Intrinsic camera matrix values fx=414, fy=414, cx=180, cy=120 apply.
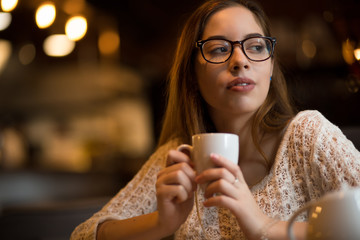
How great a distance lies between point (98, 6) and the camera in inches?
181

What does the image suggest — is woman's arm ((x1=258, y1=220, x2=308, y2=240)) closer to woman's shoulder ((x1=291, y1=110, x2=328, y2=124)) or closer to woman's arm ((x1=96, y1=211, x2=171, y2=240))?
woman's arm ((x1=96, y1=211, x2=171, y2=240))

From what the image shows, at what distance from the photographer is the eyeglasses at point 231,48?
118 cm

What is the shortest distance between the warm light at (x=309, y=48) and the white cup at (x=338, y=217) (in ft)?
10.2

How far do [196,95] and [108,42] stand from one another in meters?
4.04

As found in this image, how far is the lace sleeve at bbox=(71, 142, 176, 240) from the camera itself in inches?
49.3

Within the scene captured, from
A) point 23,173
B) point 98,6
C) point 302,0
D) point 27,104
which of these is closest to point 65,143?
point 27,104

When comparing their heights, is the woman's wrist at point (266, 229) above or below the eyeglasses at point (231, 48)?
below

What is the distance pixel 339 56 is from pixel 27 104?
154 inches

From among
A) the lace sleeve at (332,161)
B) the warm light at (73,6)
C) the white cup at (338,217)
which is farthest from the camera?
the warm light at (73,6)

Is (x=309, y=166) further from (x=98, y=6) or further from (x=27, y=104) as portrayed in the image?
(x=27, y=104)

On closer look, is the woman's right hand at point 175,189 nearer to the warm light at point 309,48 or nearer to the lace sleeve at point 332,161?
the lace sleeve at point 332,161

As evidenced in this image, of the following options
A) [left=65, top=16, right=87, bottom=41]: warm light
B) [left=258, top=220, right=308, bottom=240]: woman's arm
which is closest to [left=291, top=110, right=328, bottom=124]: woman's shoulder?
[left=258, top=220, right=308, bottom=240]: woman's arm

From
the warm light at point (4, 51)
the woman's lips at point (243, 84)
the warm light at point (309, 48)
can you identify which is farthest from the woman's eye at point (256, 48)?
the warm light at point (4, 51)

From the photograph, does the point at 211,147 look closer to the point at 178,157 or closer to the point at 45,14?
the point at 178,157
